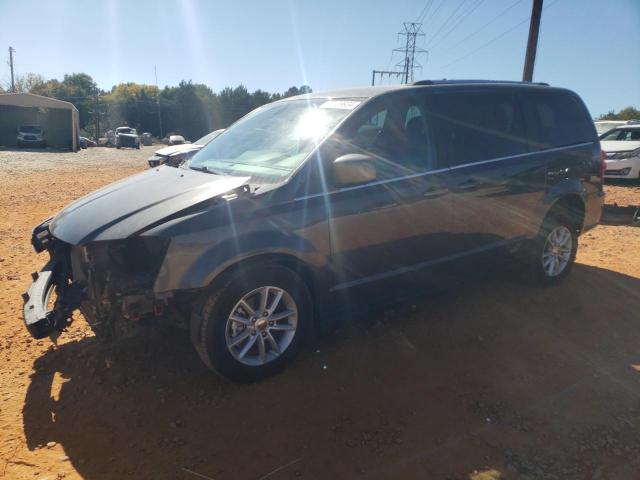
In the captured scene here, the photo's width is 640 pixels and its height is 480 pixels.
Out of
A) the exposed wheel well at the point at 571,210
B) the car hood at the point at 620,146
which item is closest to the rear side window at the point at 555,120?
the exposed wheel well at the point at 571,210

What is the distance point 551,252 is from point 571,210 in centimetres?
Answer: 52

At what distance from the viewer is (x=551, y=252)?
492cm

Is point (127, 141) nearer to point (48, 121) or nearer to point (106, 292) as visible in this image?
point (48, 121)

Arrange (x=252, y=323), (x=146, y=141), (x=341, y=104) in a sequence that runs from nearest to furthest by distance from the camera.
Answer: (x=252, y=323), (x=341, y=104), (x=146, y=141)

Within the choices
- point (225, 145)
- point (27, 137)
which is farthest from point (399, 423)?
point (27, 137)

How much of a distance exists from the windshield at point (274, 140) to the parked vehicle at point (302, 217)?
18mm

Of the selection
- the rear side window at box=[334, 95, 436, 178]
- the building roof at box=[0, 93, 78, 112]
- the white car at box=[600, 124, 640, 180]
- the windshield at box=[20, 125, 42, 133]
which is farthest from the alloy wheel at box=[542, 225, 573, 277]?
the windshield at box=[20, 125, 42, 133]

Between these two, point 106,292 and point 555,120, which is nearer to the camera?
point 106,292

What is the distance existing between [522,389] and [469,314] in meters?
1.14

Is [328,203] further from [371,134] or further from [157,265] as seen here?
[157,265]

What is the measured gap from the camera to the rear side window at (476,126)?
3.94 meters

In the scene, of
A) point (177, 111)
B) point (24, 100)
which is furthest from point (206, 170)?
point (177, 111)

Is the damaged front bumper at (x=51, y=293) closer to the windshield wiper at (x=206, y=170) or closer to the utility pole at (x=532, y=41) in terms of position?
the windshield wiper at (x=206, y=170)

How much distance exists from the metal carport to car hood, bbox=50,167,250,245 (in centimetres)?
3288
